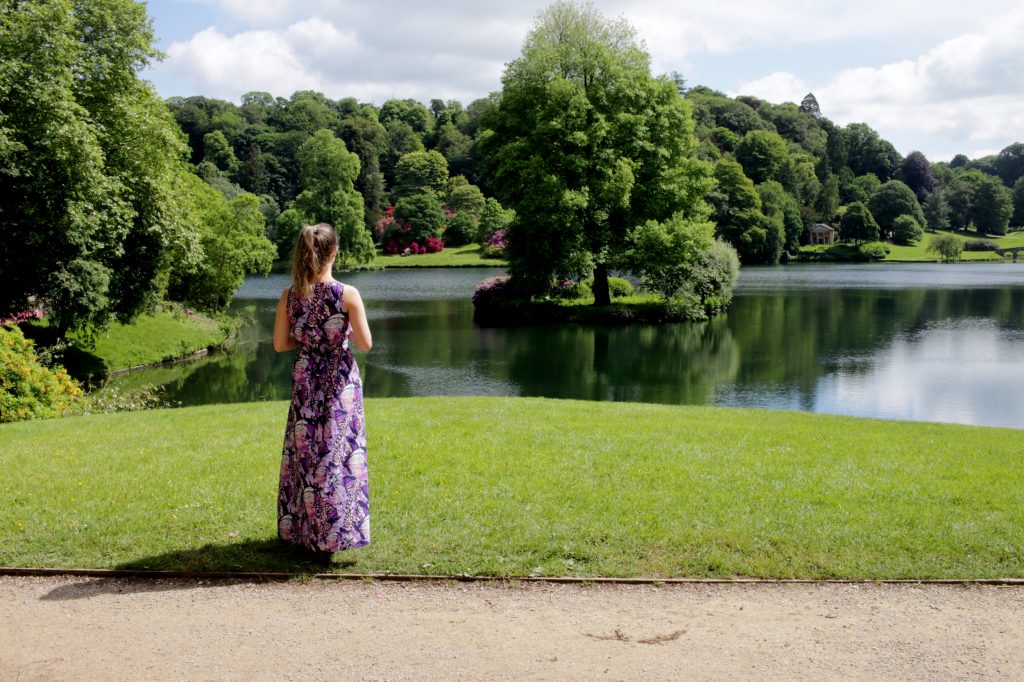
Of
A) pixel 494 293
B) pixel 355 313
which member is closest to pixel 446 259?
pixel 494 293

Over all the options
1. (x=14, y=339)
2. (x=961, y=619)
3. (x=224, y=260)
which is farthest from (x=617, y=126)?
(x=961, y=619)

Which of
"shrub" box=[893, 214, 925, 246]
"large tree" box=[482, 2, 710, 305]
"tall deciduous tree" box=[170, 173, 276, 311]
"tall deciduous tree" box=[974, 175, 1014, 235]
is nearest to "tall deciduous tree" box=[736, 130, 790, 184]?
"shrub" box=[893, 214, 925, 246]

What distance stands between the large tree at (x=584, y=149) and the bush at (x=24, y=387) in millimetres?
24914

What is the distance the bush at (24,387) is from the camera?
45.1 ft

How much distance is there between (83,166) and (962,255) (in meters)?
110

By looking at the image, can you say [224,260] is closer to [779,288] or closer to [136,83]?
[136,83]

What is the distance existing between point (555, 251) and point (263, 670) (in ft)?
112

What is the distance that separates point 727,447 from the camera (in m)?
10.1

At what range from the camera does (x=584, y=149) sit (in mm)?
38562

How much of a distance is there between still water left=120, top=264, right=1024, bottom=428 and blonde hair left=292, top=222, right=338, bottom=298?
48.2 feet

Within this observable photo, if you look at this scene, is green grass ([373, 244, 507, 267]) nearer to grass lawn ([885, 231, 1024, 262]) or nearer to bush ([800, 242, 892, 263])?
bush ([800, 242, 892, 263])

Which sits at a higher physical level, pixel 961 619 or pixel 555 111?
pixel 555 111

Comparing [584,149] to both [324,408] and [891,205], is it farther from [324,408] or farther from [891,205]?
[891,205]

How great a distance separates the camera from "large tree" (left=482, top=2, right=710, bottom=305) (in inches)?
1476
